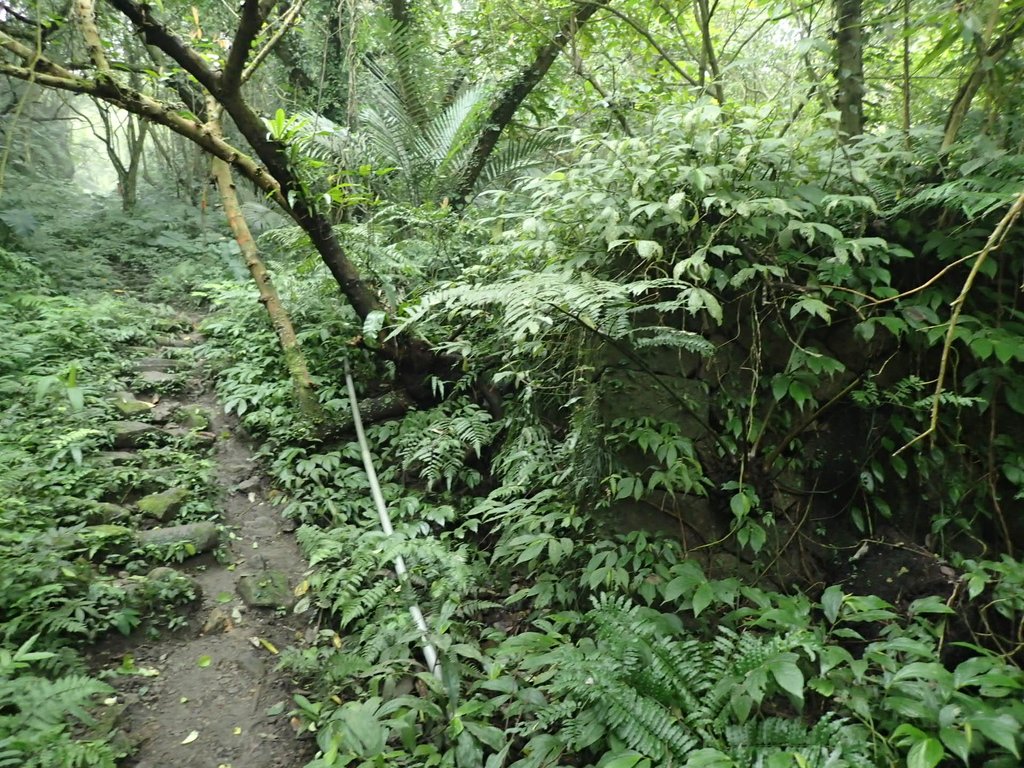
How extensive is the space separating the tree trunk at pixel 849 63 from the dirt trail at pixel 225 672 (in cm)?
410

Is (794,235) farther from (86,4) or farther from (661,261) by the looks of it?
(86,4)

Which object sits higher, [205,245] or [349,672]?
[205,245]

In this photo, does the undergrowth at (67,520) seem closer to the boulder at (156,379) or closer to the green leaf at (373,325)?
the boulder at (156,379)

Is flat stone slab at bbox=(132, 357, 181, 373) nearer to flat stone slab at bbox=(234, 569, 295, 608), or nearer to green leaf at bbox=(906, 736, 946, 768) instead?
flat stone slab at bbox=(234, 569, 295, 608)

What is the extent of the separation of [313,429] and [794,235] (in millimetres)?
3571

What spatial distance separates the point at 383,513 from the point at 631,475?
1.68 meters

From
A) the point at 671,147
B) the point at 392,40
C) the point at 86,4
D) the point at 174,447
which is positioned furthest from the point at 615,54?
the point at 174,447

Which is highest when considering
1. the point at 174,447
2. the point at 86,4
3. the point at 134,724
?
the point at 86,4

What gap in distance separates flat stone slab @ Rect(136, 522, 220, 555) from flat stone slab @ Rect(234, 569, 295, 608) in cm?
33

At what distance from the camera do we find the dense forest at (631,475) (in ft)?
7.35

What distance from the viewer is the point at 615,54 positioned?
6074mm

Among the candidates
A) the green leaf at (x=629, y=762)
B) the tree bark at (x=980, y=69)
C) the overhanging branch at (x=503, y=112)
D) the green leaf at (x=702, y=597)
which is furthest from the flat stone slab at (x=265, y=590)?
the tree bark at (x=980, y=69)

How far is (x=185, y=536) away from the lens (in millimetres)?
3562

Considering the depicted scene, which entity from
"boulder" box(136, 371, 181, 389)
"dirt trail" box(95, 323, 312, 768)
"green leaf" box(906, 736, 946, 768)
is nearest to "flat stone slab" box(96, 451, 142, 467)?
"dirt trail" box(95, 323, 312, 768)
